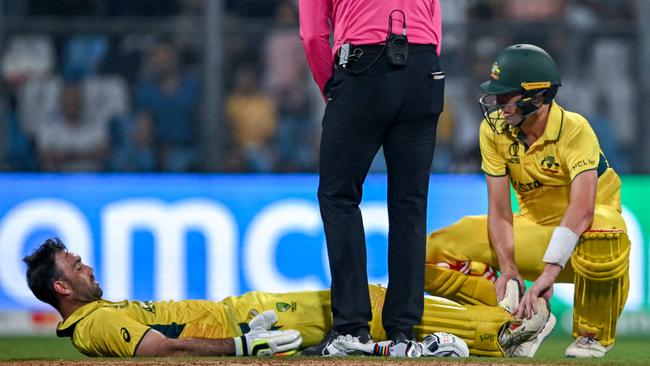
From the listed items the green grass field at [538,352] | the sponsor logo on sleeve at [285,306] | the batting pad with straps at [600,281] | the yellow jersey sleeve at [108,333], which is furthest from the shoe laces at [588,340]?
the yellow jersey sleeve at [108,333]

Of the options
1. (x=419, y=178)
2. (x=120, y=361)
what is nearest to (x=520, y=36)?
(x=419, y=178)

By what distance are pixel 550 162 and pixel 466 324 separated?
39.0 inches

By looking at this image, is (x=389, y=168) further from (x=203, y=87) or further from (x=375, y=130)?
(x=203, y=87)

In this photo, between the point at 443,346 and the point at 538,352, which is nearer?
the point at 443,346

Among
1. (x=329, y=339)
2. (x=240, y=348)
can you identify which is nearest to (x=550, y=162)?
(x=329, y=339)

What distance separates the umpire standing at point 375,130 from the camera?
5746mm

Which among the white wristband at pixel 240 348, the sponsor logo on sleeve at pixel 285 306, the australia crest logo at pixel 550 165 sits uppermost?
the australia crest logo at pixel 550 165

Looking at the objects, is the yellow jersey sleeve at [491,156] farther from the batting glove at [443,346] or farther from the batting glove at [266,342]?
the batting glove at [266,342]

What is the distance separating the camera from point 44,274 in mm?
6324

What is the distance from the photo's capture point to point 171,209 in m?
9.70

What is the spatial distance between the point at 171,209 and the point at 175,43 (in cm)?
151

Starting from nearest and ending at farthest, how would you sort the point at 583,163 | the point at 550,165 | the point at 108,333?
1. the point at 108,333
2. the point at 583,163
3. the point at 550,165

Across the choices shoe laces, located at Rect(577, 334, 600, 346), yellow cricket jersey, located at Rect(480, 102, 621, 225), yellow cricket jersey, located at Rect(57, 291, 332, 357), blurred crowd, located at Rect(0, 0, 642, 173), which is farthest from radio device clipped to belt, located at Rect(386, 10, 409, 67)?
blurred crowd, located at Rect(0, 0, 642, 173)

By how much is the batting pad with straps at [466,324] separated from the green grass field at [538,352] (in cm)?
25
